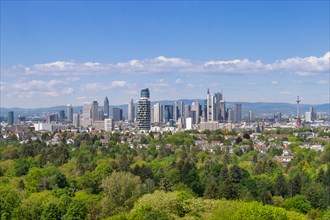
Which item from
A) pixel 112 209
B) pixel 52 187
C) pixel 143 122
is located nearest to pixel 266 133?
pixel 143 122

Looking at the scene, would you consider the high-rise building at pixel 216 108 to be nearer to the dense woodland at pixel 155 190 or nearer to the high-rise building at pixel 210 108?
the high-rise building at pixel 210 108

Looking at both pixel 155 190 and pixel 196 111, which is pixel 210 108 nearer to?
pixel 196 111

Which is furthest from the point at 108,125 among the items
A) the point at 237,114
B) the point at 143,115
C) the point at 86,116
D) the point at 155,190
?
the point at 155,190

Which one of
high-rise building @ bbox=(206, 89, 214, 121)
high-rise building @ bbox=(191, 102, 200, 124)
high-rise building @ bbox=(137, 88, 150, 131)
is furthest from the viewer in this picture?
high-rise building @ bbox=(191, 102, 200, 124)

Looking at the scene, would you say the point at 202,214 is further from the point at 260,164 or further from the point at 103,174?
the point at 260,164

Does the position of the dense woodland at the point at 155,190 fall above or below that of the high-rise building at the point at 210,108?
below

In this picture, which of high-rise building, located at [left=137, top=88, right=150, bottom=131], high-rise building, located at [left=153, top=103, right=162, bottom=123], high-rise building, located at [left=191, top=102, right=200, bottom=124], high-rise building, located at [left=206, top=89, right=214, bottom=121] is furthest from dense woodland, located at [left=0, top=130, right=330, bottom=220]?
high-rise building, located at [left=153, top=103, right=162, bottom=123]

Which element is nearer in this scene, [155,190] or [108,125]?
[155,190]

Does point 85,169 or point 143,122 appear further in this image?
point 143,122

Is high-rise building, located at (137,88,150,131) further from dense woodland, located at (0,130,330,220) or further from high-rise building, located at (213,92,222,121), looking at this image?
dense woodland, located at (0,130,330,220)

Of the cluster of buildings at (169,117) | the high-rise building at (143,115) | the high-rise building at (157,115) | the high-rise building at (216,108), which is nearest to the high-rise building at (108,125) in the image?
the cluster of buildings at (169,117)

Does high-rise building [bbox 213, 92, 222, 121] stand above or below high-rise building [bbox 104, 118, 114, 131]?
above
